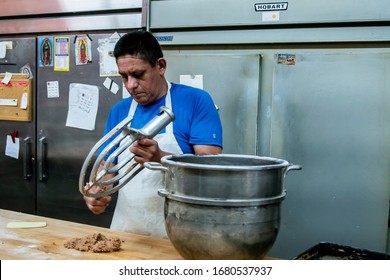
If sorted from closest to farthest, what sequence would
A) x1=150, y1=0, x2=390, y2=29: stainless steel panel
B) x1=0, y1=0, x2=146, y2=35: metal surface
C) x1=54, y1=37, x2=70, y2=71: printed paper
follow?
1. x1=150, y1=0, x2=390, y2=29: stainless steel panel
2. x1=0, y1=0, x2=146, y2=35: metal surface
3. x1=54, y1=37, x2=70, y2=71: printed paper

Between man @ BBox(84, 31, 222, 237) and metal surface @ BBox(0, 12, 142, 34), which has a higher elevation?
metal surface @ BBox(0, 12, 142, 34)

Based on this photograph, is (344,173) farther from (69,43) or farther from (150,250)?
(69,43)

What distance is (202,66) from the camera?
264 centimetres

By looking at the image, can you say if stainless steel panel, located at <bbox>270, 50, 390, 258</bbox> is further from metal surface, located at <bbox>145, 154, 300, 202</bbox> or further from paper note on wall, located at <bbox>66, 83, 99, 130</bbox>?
metal surface, located at <bbox>145, 154, 300, 202</bbox>

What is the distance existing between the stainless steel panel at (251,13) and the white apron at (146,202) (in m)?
1.05

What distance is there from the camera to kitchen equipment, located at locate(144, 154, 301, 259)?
102 cm

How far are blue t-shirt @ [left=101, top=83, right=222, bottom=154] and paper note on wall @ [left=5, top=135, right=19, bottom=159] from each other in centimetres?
177

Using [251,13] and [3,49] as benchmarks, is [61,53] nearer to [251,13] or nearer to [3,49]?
[3,49]

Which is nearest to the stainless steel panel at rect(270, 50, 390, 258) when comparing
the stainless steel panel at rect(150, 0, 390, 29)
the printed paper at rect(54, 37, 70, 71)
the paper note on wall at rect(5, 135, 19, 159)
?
the stainless steel panel at rect(150, 0, 390, 29)

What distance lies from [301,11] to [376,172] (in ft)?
3.05

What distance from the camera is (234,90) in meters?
2.56

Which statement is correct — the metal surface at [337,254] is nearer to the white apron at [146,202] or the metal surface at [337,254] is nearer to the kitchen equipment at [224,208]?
the kitchen equipment at [224,208]

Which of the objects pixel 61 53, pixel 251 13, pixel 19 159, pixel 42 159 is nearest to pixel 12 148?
pixel 19 159

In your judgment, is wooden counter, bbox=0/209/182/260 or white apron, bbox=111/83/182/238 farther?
white apron, bbox=111/83/182/238
